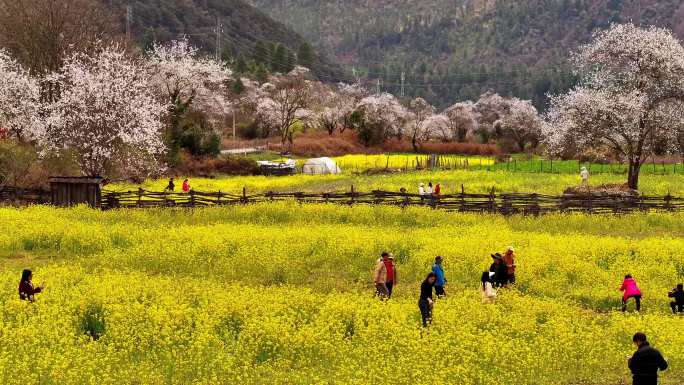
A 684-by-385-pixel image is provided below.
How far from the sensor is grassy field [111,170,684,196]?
5422cm

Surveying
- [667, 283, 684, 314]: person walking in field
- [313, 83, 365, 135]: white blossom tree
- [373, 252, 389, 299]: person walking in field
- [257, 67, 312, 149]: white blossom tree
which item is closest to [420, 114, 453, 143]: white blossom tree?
[313, 83, 365, 135]: white blossom tree

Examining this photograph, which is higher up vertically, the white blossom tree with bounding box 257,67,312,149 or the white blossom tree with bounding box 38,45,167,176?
the white blossom tree with bounding box 257,67,312,149

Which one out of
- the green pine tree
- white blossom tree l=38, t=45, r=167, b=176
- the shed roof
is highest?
the green pine tree

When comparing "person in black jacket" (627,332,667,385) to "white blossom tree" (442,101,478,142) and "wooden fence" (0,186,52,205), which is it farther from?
"white blossom tree" (442,101,478,142)

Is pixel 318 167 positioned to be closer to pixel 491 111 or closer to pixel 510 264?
pixel 510 264

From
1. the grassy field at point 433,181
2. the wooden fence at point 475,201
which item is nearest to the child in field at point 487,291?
the wooden fence at point 475,201

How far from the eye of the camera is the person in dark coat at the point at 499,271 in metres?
21.7

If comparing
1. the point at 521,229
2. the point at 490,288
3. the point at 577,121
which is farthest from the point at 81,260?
the point at 577,121

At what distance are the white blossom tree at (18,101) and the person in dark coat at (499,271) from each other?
1533 inches

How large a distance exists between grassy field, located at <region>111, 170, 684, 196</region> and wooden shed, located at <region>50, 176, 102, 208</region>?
360 inches

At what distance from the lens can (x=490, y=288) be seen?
20.5 m

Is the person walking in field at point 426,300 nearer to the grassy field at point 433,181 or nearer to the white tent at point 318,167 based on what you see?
the grassy field at point 433,181

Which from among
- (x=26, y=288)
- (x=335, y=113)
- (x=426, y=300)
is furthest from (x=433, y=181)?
(x=335, y=113)

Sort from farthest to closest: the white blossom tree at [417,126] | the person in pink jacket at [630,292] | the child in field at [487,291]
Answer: the white blossom tree at [417,126] < the person in pink jacket at [630,292] < the child in field at [487,291]
